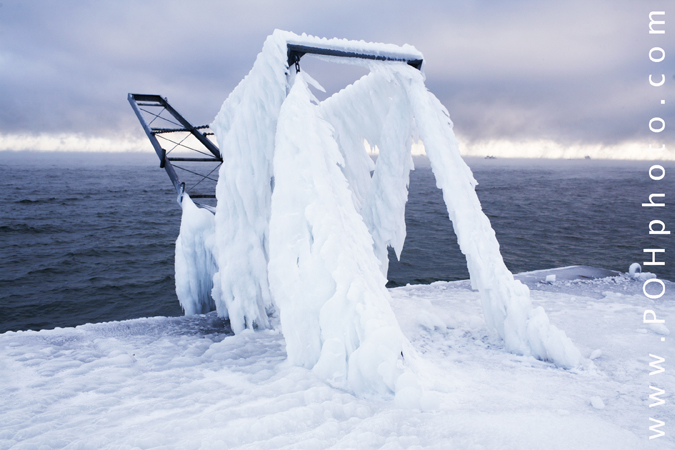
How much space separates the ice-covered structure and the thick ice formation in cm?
3

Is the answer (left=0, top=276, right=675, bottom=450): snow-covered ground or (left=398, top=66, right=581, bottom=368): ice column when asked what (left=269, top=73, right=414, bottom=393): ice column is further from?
(left=398, top=66, right=581, bottom=368): ice column

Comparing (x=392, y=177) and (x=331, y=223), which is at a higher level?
(x=392, y=177)

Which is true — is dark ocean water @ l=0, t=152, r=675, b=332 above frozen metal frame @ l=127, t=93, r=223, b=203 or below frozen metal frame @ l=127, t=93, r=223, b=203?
below

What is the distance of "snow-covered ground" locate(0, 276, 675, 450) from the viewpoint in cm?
361

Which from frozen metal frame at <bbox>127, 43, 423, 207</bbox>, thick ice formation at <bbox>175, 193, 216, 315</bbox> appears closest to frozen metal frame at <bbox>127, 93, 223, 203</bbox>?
frozen metal frame at <bbox>127, 43, 423, 207</bbox>

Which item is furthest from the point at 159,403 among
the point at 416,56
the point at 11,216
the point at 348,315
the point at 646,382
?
the point at 11,216

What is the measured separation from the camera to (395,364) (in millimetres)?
4180

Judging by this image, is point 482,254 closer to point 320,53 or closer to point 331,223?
point 331,223

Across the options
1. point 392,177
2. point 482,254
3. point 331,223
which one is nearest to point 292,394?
point 331,223

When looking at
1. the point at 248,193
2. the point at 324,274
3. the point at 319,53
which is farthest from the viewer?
the point at 319,53

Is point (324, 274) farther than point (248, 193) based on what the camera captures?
No

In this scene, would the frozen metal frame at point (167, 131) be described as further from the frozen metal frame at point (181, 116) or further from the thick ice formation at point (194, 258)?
the thick ice formation at point (194, 258)

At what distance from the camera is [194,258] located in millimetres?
8547

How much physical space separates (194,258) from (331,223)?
5.06 metres
